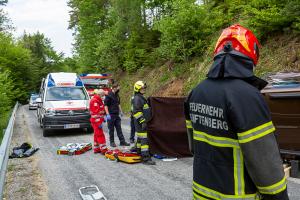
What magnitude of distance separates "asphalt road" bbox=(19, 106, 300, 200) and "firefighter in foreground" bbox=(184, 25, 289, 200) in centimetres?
365

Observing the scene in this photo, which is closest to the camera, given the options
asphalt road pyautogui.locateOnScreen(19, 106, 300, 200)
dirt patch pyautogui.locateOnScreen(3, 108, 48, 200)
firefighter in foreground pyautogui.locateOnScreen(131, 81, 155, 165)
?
asphalt road pyautogui.locateOnScreen(19, 106, 300, 200)

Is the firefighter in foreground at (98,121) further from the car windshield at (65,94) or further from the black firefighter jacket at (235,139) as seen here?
the black firefighter jacket at (235,139)

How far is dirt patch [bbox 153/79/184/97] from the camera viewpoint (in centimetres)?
1998

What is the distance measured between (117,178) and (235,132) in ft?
17.7

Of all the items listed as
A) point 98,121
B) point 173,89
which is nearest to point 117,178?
point 98,121

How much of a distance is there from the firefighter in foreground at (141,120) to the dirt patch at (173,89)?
425 inches

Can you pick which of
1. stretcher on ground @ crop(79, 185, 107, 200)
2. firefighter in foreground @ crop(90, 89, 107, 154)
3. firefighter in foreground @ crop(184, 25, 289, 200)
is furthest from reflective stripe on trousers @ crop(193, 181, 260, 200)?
firefighter in foreground @ crop(90, 89, 107, 154)

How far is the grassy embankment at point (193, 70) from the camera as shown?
12859 mm

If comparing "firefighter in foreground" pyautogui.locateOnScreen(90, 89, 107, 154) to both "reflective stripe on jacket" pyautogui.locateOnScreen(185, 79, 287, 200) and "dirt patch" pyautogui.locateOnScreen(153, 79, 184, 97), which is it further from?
"dirt patch" pyautogui.locateOnScreen(153, 79, 184, 97)

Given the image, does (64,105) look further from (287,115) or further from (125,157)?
(287,115)

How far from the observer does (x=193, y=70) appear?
66.4ft

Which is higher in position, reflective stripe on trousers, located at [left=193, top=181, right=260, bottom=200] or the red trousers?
reflective stripe on trousers, located at [left=193, top=181, right=260, bottom=200]

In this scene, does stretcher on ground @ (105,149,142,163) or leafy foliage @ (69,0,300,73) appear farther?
leafy foliage @ (69,0,300,73)

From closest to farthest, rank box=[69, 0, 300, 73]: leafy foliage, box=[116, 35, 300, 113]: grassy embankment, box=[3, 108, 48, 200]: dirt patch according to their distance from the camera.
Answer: box=[3, 108, 48, 200]: dirt patch
box=[116, 35, 300, 113]: grassy embankment
box=[69, 0, 300, 73]: leafy foliage
